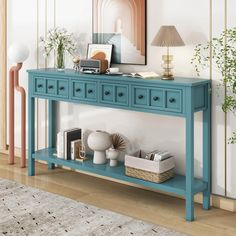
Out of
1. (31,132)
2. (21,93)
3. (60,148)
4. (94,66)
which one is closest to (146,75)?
(94,66)

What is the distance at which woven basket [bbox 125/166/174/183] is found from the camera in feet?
11.1

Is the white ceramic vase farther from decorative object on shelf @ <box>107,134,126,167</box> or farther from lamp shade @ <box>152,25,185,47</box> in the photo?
lamp shade @ <box>152,25,185,47</box>

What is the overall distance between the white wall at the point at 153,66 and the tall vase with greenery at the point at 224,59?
0.05 metres

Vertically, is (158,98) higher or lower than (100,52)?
lower

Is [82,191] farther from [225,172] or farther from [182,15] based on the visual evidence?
[182,15]

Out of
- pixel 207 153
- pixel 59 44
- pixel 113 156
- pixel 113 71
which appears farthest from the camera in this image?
pixel 59 44

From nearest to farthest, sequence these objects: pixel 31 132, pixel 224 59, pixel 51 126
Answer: pixel 224 59 → pixel 31 132 → pixel 51 126

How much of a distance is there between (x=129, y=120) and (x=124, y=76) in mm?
523

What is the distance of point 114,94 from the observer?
3.55 m

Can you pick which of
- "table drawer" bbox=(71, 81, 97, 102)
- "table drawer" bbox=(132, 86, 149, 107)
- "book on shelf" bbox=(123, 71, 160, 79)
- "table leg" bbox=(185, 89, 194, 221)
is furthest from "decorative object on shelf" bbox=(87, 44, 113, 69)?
"table leg" bbox=(185, 89, 194, 221)

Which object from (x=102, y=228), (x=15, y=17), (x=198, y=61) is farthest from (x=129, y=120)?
(x=15, y=17)

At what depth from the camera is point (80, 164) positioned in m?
3.88

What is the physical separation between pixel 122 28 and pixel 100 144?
3.20 ft

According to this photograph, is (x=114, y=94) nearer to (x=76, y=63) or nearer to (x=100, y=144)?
(x=100, y=144)
